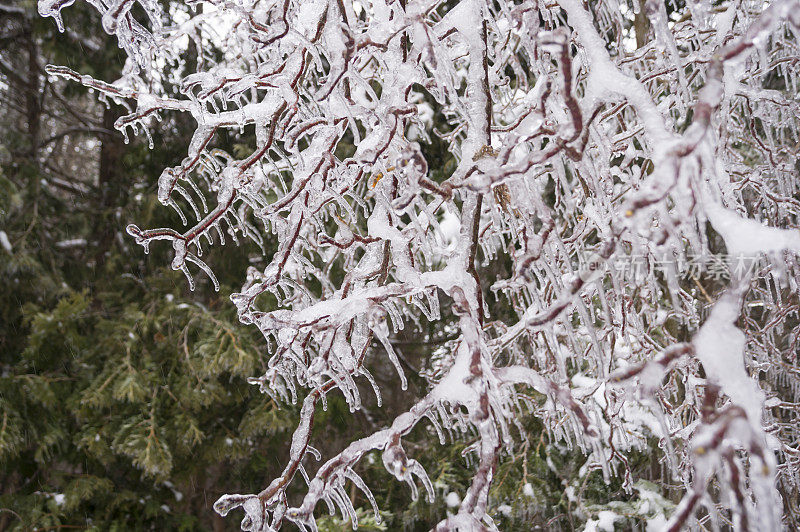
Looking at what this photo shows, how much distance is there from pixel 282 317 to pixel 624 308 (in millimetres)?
1053

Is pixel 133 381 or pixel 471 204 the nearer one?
pixel 471 204

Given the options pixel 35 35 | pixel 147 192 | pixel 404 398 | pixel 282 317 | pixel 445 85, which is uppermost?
pixel 35 35

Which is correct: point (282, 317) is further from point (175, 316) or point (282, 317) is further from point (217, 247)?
point (217, 247)

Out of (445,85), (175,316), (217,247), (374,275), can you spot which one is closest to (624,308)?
(374,275)

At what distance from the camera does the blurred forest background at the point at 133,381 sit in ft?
12.9

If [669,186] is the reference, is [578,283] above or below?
below

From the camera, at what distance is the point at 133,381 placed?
3980 mm

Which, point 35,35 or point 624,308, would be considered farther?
point 35,35

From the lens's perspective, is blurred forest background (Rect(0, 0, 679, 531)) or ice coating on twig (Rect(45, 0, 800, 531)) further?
blurred forest background (Rect(0, 0, 679, 531))

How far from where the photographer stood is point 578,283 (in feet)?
2.85

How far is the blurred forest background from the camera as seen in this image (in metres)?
3.94

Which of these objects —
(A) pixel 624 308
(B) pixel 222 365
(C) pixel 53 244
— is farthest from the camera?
(C) pixel 53 244

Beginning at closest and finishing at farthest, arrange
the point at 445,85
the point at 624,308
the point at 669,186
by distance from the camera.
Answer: the point at 669,186
the point at 445,85
the point at 624,308

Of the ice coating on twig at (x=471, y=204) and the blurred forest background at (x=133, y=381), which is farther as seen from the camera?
the blurred forest background at (x=133, y=381)
